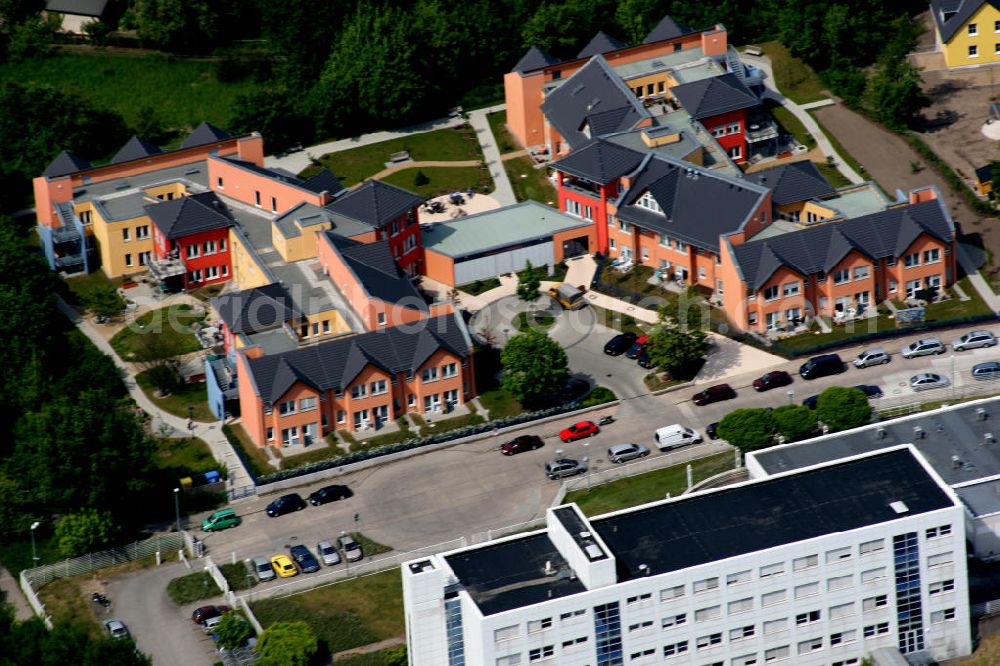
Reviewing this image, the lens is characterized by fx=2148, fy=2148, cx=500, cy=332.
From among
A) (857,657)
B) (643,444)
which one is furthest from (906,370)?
(857,657)

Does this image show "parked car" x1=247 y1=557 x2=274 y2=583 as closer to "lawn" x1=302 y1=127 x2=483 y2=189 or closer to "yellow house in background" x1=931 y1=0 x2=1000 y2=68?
"lawn" x1=302 y1=127 x2=483 y2=189

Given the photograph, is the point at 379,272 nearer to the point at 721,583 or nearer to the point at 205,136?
the point at 205,136

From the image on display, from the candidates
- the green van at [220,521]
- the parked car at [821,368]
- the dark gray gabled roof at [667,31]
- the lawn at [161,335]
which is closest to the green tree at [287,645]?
the green van at [220,521]

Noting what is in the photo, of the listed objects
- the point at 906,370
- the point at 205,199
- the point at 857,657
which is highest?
the point at 205,199

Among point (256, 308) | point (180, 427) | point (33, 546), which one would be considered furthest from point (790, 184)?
point (33, 546)

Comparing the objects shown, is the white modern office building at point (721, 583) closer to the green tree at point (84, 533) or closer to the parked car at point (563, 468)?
the parked car at point (563, 468)

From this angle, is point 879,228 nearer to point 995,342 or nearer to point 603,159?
point 995,342
